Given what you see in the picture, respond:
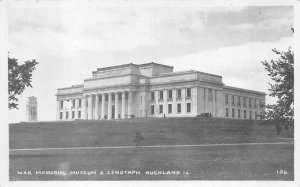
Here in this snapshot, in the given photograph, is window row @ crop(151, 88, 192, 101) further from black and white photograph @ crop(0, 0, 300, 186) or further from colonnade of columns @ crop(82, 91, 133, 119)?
black and white photograph @ crop(0, 0, 300, 186)

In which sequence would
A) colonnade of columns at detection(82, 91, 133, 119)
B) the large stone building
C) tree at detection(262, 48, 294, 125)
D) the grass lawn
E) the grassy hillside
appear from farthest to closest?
colonnade of columns at detection(82, 91, 133, 119), the large stone building, the grassy hillside, tree at detection(262, 48, 294, 125), the grass lawn

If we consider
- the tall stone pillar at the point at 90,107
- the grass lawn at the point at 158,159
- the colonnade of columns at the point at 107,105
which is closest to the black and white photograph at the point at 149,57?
the grass lawn at the point at 158,159

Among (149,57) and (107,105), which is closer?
(149,57)

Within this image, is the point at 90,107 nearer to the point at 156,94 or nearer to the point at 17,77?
the point at 156,94

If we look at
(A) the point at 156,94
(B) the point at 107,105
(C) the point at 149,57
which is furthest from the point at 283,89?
(B) the point at 107,105

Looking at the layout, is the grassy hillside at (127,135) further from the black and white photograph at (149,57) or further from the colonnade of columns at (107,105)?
the colonnade of columns at (107,105)

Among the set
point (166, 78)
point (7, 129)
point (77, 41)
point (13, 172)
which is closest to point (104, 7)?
point (77, 41)

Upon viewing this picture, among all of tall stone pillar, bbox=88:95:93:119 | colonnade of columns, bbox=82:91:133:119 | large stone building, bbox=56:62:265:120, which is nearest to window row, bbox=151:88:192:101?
large stone building, bbox=56:62:265:120
